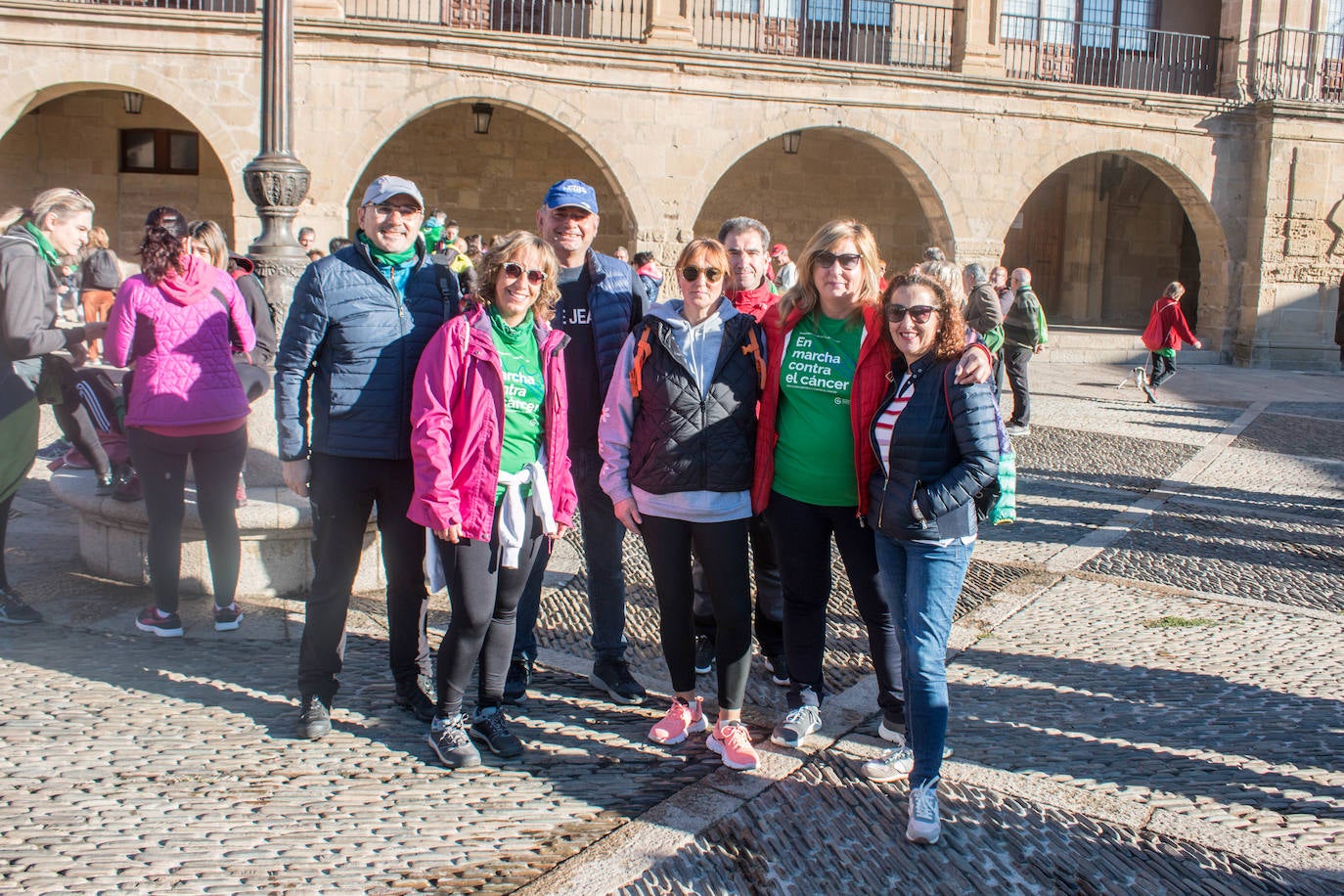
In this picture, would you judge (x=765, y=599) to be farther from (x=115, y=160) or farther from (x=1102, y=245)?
(x=1102, y=245)

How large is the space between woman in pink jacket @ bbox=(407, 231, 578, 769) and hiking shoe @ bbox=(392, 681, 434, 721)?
244mm

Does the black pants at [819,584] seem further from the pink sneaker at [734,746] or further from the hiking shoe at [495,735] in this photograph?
the hiking shoe at [495,735]

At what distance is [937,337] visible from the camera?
3475mm

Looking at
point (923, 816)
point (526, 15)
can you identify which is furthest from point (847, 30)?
point (923, 816)

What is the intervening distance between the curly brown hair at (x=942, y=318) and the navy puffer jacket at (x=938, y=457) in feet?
0.14

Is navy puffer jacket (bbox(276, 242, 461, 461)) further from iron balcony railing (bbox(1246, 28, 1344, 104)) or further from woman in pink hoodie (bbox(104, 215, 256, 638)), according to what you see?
iron balcony railing (bbox(1246, 28, 1344, 104))

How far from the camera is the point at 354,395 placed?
3.75 metres

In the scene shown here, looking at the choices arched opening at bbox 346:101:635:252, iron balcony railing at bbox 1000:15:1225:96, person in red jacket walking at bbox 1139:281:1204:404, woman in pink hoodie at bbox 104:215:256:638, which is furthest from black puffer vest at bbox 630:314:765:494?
iron balcony railing at bbox 1000:15:1225:96

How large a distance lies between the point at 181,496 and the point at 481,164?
550 inches

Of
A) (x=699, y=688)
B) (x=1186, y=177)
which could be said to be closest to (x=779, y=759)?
(x=699, y=688)

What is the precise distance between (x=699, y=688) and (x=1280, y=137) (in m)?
17.5

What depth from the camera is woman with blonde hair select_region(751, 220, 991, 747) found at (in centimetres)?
367

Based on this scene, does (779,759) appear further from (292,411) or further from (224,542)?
(224,542)

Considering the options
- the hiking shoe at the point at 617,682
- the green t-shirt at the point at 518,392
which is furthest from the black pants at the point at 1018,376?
the green t-shirt at the point at 518,392
